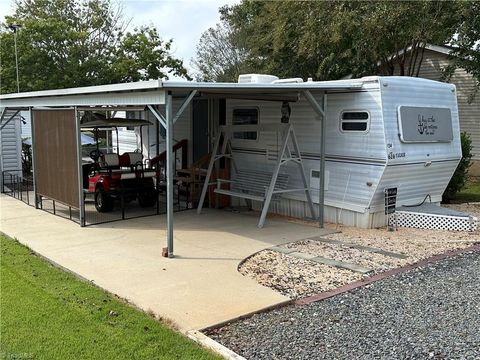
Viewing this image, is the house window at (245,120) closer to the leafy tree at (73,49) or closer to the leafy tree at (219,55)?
the leafy tree at (73,49)

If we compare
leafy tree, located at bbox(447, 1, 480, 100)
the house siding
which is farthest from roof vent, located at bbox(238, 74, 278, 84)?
the house siding

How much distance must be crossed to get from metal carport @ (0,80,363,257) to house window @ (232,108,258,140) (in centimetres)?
101

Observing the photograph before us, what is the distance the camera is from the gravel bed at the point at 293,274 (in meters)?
5.30

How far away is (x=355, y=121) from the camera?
8211 millimetres

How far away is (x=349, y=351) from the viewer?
381 cm

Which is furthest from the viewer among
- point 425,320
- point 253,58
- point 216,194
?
point 253,58

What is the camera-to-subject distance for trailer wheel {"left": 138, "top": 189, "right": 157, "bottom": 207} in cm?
999

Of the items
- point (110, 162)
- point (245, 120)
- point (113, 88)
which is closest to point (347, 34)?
point (245, 120)

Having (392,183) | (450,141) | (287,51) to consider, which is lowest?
(392,183)

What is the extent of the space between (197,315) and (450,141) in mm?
6683

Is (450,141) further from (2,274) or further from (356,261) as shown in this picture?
(2,274)

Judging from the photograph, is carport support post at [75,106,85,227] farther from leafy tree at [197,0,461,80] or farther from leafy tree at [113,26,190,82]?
leafy tree at [113,26,190,82]

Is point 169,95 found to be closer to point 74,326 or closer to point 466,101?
point 74,326

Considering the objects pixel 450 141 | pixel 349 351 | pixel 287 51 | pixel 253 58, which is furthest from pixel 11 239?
pixel 253 58
